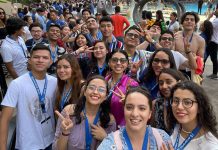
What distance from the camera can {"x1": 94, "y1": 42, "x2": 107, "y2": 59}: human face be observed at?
4.07m

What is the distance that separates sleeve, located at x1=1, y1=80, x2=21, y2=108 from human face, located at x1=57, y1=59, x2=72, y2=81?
0.61 meters

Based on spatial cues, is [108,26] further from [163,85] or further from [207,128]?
[207,128]

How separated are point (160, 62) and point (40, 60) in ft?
4.79

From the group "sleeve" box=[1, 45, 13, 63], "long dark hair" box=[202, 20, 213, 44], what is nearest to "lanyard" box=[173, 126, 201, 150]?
"sleeve" box=[1, 45, 13, 63]

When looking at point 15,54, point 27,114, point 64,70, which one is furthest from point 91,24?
point 27,114

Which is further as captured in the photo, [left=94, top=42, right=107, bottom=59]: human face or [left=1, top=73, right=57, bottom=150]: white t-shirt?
[left=94, top=42, right=107, bottom=59]: human face

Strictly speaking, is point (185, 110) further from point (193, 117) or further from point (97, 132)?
point (97, 132)

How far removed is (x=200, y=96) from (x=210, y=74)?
21.4 feet

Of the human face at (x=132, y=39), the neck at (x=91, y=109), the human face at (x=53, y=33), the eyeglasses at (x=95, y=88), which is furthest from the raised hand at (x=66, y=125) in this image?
the human face at (x=53, y=33)

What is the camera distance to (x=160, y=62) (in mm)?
3402

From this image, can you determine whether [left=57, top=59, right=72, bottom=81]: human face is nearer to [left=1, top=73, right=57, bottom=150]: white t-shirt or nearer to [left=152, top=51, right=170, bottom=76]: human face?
[left=1, top=73, right=57, bottom=150]: white t-shirt

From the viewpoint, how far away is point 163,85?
2.91m

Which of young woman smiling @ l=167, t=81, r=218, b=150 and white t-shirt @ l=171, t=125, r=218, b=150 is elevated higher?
young woman smiling @ l=167, t=81, r=218, b=150

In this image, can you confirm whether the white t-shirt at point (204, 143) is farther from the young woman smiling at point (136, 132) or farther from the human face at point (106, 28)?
the human face at point (106, 28)
